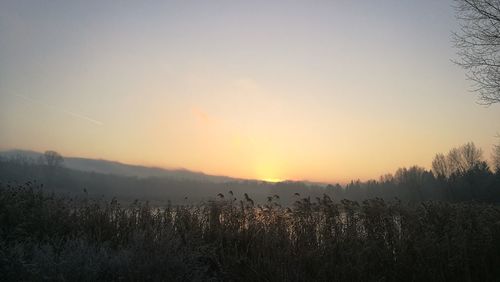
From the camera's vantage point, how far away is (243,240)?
7191mm

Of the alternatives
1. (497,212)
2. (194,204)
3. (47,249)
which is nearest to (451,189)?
(497,212)

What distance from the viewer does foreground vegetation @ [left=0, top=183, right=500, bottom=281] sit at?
4.86 metres

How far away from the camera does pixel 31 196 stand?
8906 mm

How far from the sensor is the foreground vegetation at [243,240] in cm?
486

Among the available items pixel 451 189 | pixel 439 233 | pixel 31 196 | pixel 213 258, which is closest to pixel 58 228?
pixel 31 196

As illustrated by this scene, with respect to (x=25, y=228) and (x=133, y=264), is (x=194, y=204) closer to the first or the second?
(x=25, y=228)

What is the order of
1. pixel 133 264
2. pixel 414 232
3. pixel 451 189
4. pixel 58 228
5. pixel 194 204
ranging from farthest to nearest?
pixel 451 189 < pixel 194 204 < pixel 58 228 < pixel 414 232 < pixel 133 264

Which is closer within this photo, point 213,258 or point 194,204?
point 213,258

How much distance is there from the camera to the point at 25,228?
24.4ft

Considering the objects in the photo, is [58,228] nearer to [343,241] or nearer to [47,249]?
[47,249]

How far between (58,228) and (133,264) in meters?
Result: 3.71

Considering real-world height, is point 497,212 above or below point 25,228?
above

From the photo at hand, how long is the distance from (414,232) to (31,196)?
8396mm

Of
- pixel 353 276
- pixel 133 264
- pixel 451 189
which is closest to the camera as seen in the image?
pixel 133 264
